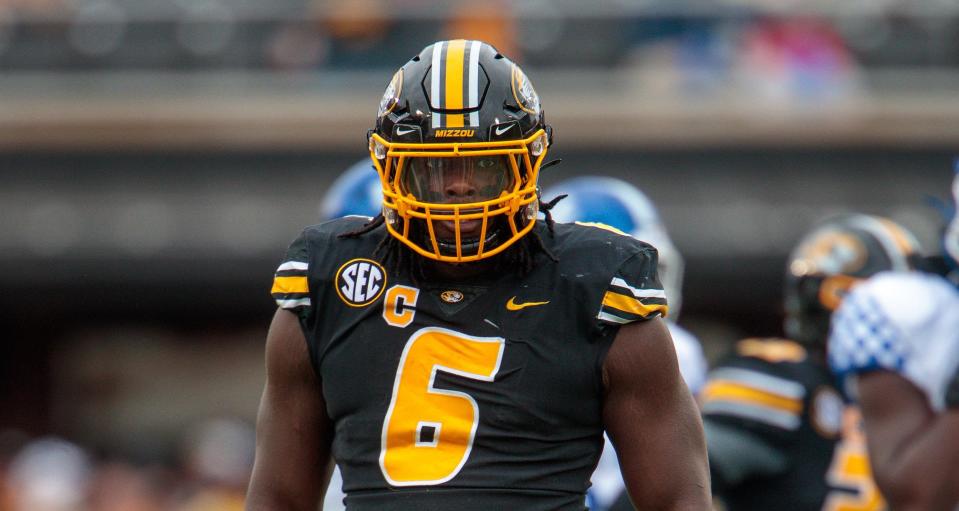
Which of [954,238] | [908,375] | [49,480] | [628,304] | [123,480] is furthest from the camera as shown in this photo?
[49,480]

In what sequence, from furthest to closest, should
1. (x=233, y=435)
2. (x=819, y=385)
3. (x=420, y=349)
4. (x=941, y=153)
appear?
(x=941, y=153)
(x=233, y=435)
(x=819, y=385)
(x=420, y=349)

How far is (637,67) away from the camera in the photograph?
14.4 meters

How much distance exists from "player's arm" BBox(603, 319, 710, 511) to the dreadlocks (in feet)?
0.78

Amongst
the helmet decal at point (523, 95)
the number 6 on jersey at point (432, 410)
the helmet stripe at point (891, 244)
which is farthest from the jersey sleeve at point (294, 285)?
the helmet stripe at point (891, 244)

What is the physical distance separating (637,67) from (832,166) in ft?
5.87

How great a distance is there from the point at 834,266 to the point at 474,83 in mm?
2615

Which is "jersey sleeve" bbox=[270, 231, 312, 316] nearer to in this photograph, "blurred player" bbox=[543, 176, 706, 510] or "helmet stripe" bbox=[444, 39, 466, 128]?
"helmet stripe" bbox=[444, 39, 466, 128]

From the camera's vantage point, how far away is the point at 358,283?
3.42 m

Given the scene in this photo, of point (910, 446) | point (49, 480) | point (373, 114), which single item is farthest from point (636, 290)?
point (373, 114)

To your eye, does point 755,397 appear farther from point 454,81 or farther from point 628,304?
point 454,81

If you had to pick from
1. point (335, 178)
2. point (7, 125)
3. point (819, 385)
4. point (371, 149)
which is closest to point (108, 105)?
point (7, 125)

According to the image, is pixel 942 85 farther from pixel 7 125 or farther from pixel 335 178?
pixel 7 125

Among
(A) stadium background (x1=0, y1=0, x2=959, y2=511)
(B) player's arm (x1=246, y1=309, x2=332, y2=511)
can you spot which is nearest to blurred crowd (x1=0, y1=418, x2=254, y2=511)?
(A) stadium background (x1=0, y1=0, x2=959, y2=511)

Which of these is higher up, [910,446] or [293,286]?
[293,286]
